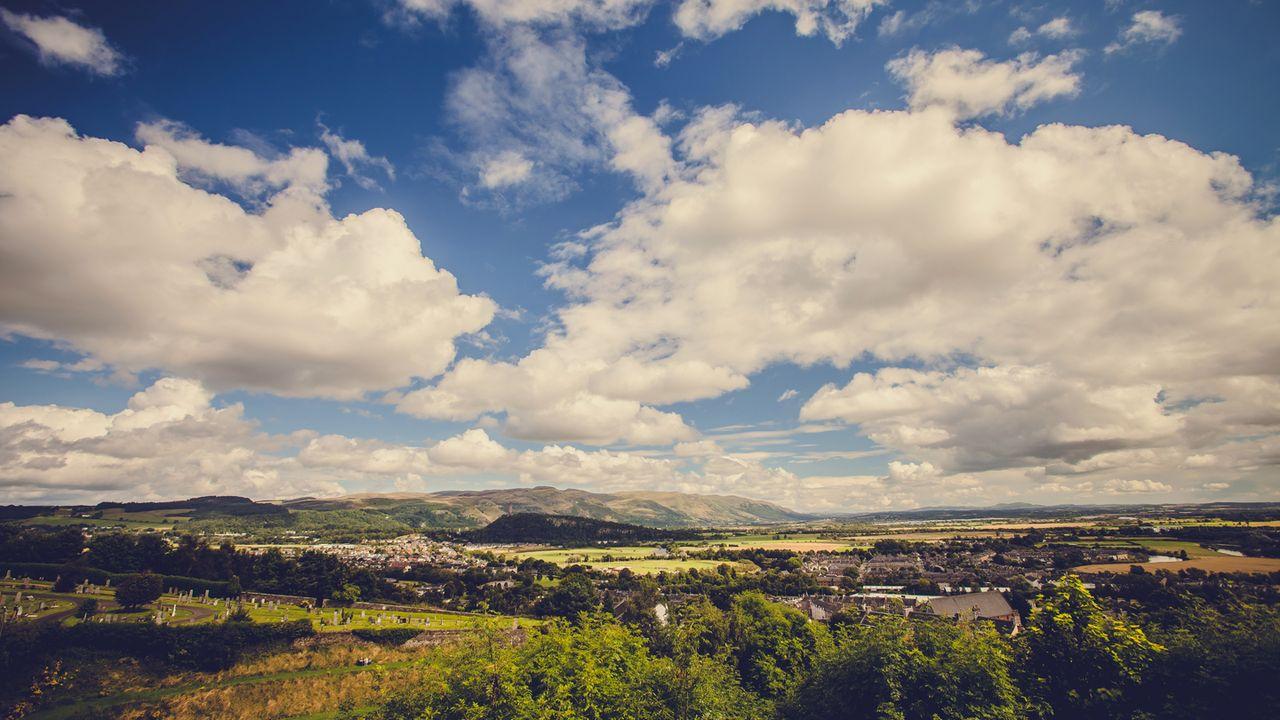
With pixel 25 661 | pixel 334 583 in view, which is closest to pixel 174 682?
pixel 25 661

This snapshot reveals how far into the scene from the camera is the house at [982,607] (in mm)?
77000

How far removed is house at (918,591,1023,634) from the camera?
77.0 metres

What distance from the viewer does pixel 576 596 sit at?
95.4 meters

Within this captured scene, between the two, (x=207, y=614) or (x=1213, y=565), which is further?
(x=1213, y=565)

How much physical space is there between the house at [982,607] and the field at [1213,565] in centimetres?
3170

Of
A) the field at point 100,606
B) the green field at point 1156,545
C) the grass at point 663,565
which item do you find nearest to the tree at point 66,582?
the field at point 100,606

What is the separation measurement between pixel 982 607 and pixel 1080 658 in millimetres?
70994

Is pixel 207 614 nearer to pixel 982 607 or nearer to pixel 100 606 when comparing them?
pixel 100 606

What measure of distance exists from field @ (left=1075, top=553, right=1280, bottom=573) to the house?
104 ft

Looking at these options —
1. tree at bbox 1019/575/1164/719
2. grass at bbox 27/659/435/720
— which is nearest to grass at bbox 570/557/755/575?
grass at bbox 27/659/435/720

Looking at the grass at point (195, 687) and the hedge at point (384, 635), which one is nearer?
the grass at point (195, 687)

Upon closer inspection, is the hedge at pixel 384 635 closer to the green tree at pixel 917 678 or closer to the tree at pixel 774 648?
the tree at pixel 774 648

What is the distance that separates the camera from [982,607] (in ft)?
260

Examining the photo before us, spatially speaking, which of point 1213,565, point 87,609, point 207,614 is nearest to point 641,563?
point 207,614
